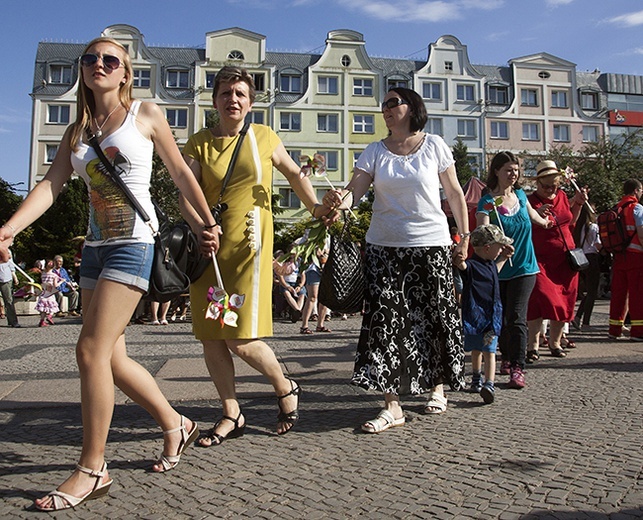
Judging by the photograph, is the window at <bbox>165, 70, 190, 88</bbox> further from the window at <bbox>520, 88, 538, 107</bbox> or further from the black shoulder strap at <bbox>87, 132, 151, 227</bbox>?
the black shoulder strap at <bbox>87, 132, 151, 227</bbox>

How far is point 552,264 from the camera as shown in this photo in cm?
720

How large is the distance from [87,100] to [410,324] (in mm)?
2361

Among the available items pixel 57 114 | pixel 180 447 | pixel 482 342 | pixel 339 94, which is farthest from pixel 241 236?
pixel 57 114

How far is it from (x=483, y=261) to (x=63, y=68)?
5410 centimetres

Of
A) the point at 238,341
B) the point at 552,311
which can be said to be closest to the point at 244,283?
the point at 238,341

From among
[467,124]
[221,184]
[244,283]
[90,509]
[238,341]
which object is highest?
[467,124]

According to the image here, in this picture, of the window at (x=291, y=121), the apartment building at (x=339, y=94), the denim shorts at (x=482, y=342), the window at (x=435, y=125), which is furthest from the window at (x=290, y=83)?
the denim shorts at (x=482, y=342)

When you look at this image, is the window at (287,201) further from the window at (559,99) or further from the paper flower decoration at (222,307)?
the paper flower decoration at (222,307)

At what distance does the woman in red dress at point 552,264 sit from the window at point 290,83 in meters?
48.5

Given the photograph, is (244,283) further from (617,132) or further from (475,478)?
(617,132)

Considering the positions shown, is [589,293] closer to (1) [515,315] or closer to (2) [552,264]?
(2) [552,264]

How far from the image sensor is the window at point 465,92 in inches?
2195

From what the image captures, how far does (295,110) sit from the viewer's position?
2062 inches

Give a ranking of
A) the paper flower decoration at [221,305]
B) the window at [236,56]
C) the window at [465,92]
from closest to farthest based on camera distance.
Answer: the paper flower decoration at [221,305] < the window at [236,56] < the window at [465,92]
